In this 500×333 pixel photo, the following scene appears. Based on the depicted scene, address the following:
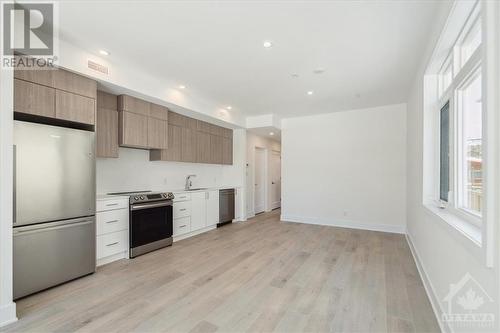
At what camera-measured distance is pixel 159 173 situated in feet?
16.2

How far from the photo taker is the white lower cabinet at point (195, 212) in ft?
15.2

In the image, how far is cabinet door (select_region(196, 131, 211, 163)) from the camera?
547 centimetres

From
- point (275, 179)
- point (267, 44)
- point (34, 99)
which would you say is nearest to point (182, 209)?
point (34, 99)

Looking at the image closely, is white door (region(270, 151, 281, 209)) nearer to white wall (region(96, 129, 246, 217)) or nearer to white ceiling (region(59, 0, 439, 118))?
white wall (region(96, 129, 246, 217))

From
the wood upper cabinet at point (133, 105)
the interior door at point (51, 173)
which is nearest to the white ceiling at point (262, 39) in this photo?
the wood upper cabinet at point (133, 105)

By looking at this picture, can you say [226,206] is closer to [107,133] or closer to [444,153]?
[107,133]

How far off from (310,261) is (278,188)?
17.9ft

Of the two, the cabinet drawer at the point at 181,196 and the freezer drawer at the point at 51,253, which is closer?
the freezer drawer at the point at 51,253

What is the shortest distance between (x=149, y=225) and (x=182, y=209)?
864 mm

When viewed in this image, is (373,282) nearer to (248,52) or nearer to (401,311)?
(401,311)

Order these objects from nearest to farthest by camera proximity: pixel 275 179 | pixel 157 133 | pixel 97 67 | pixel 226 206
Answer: pixel 97 67
pixel 157 133
pixel 226 206
pixel 275 179

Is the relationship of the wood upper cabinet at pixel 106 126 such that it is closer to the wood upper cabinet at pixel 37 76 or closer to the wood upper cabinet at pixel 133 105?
the wood upper cabinet at pixel 133 105

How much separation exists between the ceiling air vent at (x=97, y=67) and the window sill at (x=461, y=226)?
408cm

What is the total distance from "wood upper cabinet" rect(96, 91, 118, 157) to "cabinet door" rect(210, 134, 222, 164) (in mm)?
2426
